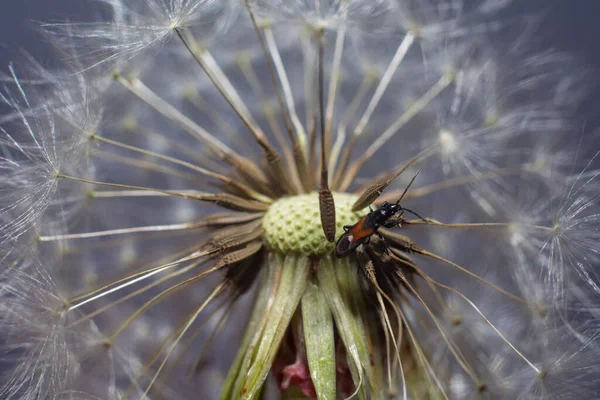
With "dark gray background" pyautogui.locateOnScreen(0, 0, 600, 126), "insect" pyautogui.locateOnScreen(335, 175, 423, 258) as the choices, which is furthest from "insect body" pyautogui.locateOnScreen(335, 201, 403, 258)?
"dark gray background" pyautogui.locateOnScreen(0, 0, 600, 126)

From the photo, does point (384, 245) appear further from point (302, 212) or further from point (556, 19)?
point (556, 19)

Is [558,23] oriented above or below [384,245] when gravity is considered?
above

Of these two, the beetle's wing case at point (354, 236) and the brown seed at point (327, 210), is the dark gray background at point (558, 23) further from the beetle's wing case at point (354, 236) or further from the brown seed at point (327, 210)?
the beetle's wing case at point (354, 236)

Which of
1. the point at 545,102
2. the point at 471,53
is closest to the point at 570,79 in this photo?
the point at 545,102

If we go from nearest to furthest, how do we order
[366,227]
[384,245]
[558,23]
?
1. [366,227]
2. [384,245]
3. [558,23]

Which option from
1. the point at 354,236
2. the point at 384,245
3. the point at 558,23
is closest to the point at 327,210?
the point at 354,236

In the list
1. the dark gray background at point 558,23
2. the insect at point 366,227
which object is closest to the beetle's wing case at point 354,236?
the insect at point 366,227

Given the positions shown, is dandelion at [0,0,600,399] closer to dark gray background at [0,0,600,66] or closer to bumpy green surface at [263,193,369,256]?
bumpy green surface at [263,193,369,256]

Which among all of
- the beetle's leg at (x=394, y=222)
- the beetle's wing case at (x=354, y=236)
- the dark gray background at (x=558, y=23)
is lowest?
the beetle's wing case at (x=354, y=236)
